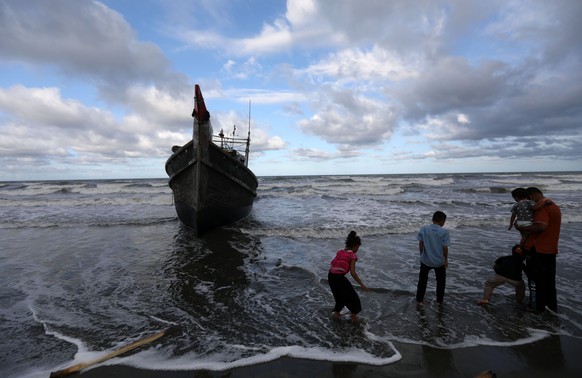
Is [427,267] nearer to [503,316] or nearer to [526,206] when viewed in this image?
[503,316]

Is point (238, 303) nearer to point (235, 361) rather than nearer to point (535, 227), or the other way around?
point (235, 361)

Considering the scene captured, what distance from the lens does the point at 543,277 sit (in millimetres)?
4258

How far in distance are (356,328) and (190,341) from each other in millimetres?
2112

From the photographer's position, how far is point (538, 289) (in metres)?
4.38

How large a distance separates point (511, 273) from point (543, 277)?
37cm

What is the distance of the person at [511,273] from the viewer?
14.7ft

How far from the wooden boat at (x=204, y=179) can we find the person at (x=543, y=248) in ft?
25.1

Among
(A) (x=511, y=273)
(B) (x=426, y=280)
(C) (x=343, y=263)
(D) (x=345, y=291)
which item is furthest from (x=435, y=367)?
(A) (x=511, y=273)

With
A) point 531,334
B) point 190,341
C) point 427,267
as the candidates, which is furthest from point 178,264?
point 531,334

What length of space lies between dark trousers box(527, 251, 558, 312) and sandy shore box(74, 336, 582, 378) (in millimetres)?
934

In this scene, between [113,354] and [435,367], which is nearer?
[435,367]

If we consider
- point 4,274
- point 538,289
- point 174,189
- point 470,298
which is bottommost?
point 4,274

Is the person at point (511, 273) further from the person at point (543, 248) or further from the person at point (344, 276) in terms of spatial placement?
the person at point (344, 276)

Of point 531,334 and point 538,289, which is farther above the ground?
point 538,289
